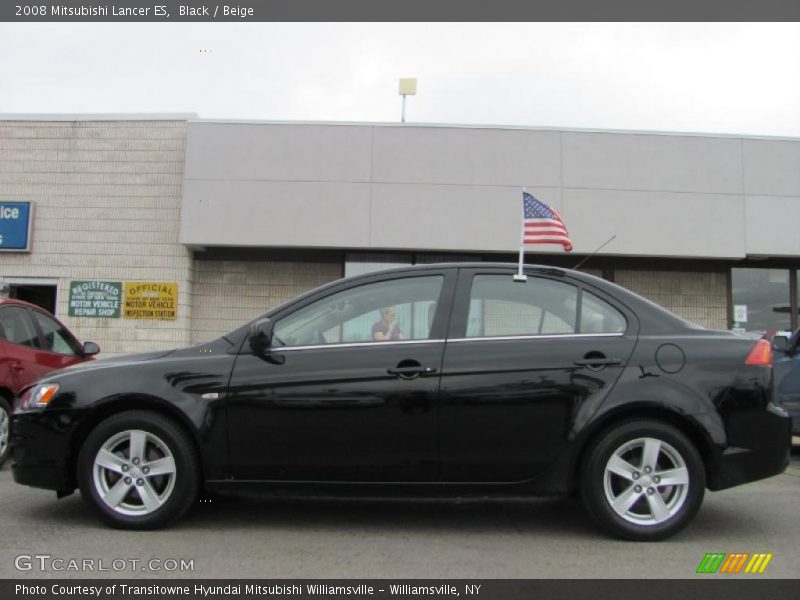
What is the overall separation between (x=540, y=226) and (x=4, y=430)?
5.29 m

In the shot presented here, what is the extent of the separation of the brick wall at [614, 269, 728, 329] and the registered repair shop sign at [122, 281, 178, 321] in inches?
329

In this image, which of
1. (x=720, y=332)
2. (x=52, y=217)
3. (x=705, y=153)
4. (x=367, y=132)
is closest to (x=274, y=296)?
(x=367, y=132)

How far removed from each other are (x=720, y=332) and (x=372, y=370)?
220 cm

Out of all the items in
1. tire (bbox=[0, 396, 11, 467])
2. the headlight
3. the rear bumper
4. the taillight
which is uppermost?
the taillight

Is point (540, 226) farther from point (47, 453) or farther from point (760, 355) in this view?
point (47, 453)

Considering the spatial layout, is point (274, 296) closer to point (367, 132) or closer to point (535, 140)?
point (367, 132)

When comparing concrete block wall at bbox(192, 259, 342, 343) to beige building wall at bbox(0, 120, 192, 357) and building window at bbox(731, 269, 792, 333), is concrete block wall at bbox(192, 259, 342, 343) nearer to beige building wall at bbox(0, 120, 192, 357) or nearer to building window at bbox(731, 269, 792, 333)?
beige building wall at bbox(0, 120, 192, 357)

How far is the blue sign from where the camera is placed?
12359 millimetres

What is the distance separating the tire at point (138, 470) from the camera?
3.99 meters

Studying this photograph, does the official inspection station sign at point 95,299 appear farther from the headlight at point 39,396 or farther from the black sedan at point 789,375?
the black sedan at point 789,375

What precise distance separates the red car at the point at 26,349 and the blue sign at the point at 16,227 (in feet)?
19.7

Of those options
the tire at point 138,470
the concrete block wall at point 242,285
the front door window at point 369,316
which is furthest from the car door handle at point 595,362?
the concrete block wall at point 242,285
